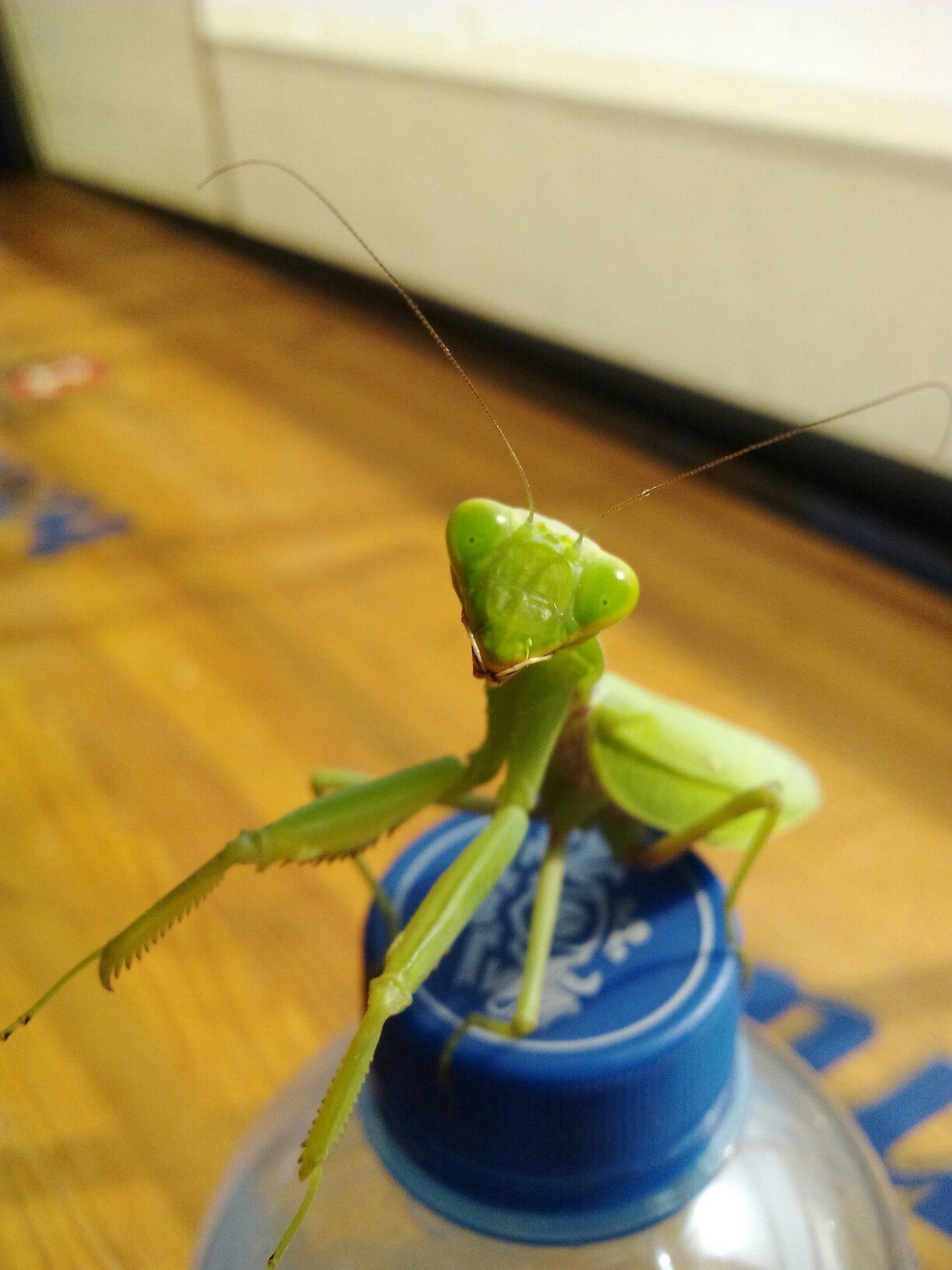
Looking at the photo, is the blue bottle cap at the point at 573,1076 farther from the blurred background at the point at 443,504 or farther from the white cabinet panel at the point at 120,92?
the white cabinet panel at the point at 120,92

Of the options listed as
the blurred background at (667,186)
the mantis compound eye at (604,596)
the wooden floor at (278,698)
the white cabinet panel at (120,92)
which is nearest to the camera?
the mantis compound eye at (604,596)

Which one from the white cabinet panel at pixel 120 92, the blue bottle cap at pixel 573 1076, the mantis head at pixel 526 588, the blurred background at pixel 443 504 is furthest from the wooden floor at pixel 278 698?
the white cabinet panel at pixel 120 92

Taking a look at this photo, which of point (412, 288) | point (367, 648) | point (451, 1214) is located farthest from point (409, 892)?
point (412, 288)

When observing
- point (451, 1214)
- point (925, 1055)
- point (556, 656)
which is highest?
point (556, 656)

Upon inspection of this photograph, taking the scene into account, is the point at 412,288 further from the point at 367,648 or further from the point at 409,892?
the point at 409,892

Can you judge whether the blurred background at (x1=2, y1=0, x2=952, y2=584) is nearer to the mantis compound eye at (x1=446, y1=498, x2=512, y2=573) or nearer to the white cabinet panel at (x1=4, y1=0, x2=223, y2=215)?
the white cabinet panel at (x1=4, y1=0, x2=223, y2=215)

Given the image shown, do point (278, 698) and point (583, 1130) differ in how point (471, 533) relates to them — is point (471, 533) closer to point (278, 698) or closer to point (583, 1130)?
point (583, 1130)
